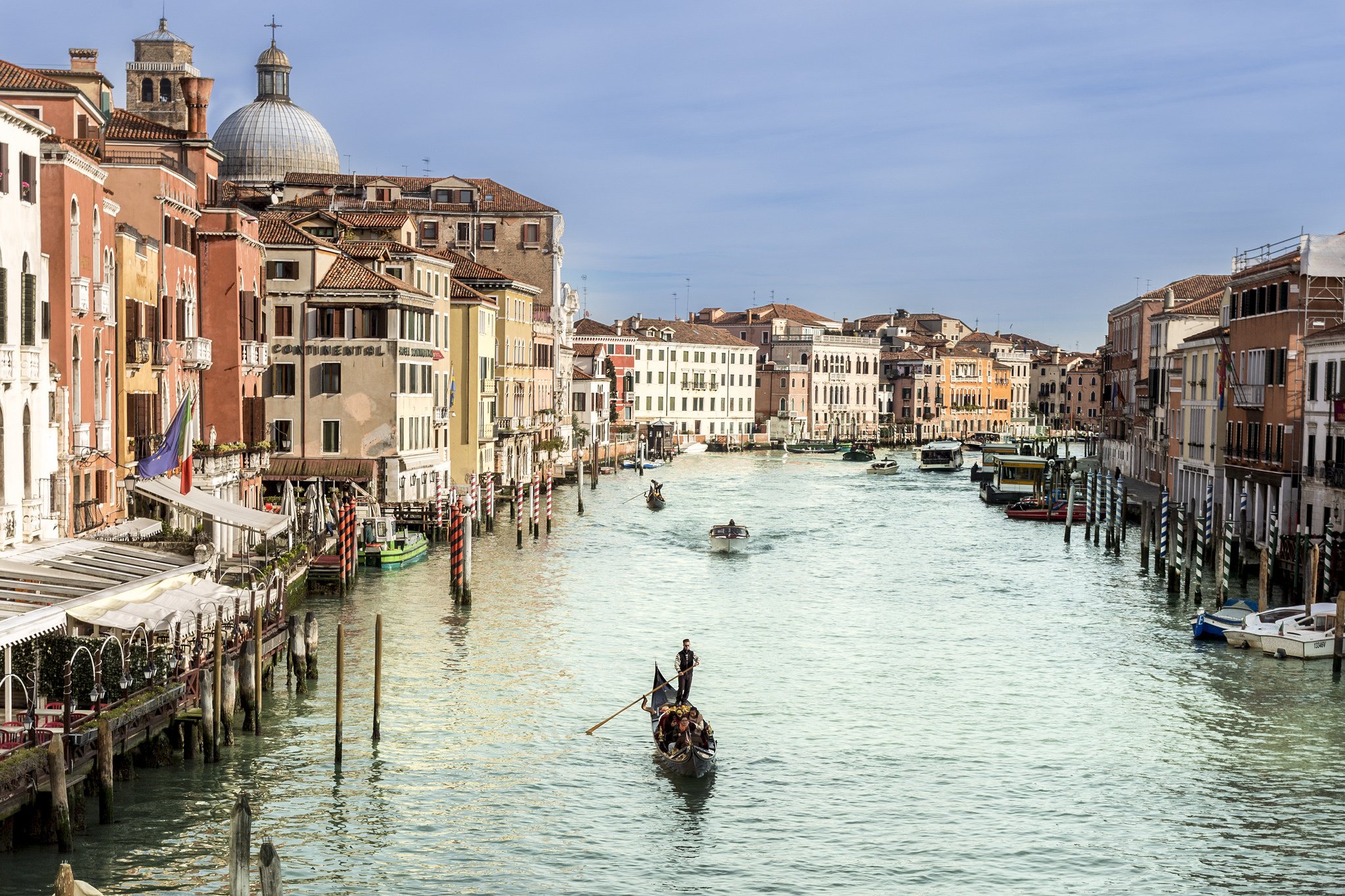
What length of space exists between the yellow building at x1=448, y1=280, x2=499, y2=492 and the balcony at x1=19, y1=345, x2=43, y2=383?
98.8ft

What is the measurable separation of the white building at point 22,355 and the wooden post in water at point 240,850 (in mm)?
10981

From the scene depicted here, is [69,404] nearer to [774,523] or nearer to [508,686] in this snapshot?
[508,686]

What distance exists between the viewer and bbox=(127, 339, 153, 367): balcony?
2933 cm

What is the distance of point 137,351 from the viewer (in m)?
29.4

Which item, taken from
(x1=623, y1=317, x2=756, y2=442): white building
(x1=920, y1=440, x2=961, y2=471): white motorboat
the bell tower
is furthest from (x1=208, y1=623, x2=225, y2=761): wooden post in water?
(x1=623, y1=317, x2=756, y2=442): white building

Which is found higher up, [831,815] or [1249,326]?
[1249,326]

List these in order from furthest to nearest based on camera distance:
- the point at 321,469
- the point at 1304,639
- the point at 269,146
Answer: the point at 269,146 → the point at 321,469 → the point at 1304,639

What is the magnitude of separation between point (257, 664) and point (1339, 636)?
55.4 feet

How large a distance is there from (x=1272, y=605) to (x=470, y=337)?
30989mm

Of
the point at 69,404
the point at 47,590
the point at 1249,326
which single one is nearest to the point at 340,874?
the point at 47,590

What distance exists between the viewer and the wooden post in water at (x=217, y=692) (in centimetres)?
1959

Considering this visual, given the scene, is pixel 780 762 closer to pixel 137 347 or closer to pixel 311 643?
pixel 311 643

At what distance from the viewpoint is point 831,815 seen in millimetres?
18922

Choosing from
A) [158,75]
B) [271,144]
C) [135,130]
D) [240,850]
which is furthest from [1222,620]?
[271,144]
